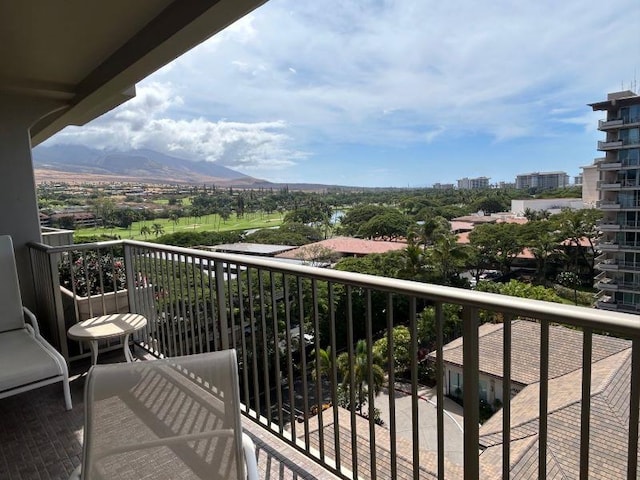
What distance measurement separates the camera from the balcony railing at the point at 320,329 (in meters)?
1.21

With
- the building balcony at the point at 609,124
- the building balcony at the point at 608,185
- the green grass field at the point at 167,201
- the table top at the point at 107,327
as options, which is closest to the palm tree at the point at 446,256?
the building balcony at the point at 608,185

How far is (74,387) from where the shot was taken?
3.18 meters

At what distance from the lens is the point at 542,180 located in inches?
2099

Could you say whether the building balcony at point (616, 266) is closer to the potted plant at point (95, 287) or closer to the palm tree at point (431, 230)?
the palm tree at point (431, 230)

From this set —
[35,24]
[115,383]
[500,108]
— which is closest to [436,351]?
[115,383]

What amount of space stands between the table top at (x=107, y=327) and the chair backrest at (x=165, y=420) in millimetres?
1800

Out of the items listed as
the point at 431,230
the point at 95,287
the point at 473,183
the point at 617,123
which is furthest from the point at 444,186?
the point at 95,287

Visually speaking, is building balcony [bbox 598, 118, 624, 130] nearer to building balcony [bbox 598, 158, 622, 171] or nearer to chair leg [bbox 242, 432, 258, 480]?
building balcony [bbox 598, 158, 622, 171]

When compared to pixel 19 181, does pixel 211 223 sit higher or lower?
lower

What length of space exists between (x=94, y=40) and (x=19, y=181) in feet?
6.09

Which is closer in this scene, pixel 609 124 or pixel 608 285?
Answer: pixel 609 124

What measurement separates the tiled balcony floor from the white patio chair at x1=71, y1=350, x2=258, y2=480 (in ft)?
2.36

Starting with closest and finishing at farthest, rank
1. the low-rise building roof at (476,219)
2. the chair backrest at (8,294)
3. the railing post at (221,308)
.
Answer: the railing post at (221,308), the chair backrest at (8,294), the low-rise building roof at (476,219)

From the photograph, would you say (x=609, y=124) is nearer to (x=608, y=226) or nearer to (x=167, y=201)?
(x=608, y=226)
